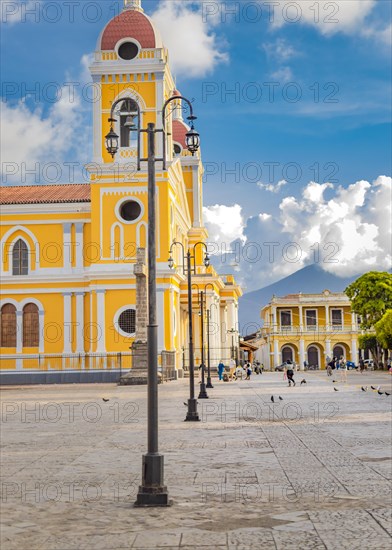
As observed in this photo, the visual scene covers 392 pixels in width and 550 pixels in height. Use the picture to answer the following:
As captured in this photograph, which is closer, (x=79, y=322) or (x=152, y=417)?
(x=152, y=417)

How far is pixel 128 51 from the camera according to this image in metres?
50.2

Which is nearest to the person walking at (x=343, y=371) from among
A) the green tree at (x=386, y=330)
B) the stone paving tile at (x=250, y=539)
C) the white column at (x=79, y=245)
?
the green tree at (x=386, y=330)

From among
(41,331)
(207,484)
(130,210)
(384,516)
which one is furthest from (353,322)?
(384,516)

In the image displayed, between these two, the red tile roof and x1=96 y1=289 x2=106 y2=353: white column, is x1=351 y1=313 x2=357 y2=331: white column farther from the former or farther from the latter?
x1=96 y1=289 x2=106 y2=353: white column

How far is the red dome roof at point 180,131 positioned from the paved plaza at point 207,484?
51.1 m

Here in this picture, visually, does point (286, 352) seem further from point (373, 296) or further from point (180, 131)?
point (180, 131)

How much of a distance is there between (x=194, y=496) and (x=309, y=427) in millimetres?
8356

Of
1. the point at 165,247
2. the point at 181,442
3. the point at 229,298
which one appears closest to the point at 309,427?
the point at 181,442

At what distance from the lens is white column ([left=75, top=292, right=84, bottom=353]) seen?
51469 mm

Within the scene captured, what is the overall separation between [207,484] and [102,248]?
40638mm

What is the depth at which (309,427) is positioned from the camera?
17.4 m

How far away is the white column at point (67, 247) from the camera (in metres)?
52.8

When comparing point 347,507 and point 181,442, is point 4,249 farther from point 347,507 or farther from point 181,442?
point 347,507

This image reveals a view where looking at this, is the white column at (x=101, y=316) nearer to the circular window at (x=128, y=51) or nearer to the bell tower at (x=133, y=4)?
the circular window at (x=128, y=51)
